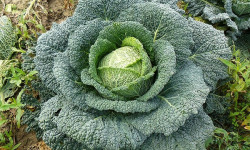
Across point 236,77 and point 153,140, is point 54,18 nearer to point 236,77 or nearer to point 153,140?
point 153,140

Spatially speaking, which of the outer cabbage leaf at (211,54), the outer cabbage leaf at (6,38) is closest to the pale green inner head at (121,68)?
the outer cabbage leaf at (211,54)

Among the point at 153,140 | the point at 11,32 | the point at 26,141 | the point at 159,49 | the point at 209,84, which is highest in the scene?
the point at 159,49

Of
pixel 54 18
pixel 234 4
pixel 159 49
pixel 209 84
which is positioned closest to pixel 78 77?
pixel 159 49

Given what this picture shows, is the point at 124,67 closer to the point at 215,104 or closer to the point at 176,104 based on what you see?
the point at 176,104

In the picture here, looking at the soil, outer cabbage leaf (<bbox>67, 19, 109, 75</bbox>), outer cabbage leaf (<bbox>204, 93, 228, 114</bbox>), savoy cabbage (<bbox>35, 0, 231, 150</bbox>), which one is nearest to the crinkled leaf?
savoy cabbage (<bbox>35, 0, 231, 150</bbox>)

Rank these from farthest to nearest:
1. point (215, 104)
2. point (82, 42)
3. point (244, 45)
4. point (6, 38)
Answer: point (244, 45)
point (6, 38)
point (215, 104)
point (82, 42)

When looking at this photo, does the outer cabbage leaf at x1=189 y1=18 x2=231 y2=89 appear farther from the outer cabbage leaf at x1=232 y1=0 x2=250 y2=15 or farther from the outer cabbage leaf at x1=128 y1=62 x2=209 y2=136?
the outer cabbage leaf at x1=232 y1=0 x2=250 y2=15

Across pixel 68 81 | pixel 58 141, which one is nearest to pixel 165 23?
pixel 68 81
